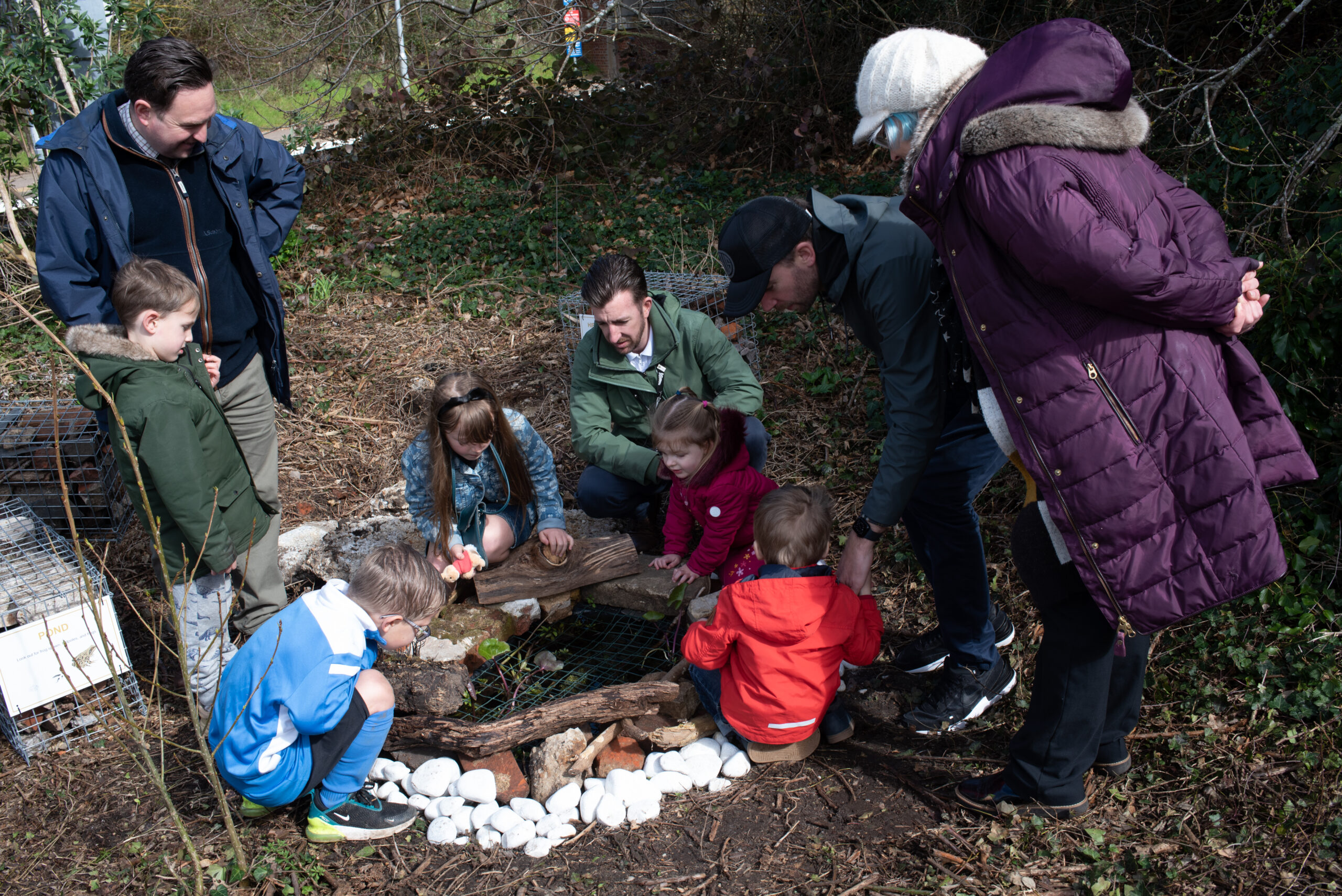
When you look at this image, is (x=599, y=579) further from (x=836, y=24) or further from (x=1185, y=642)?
(x=836, y=24)

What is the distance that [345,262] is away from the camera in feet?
23.4

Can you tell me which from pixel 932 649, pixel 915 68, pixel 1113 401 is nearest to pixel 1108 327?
pixel 1113 401

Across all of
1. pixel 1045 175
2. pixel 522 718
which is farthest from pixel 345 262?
pixel 1045 175

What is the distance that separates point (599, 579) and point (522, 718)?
→ 0.92 meters

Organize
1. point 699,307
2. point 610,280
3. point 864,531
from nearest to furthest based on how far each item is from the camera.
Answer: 1. point 864,531
2. point 610,280
3. point 699,307

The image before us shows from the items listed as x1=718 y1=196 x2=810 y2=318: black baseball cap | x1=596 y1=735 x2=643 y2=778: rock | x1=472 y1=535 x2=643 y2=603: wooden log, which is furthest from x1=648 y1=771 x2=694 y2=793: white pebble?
x1=718 y1=196 x2=810 y2=318: black baseball cap

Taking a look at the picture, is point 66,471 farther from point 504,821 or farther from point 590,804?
point 590,804

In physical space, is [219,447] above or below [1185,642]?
above

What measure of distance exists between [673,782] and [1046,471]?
1556 mm

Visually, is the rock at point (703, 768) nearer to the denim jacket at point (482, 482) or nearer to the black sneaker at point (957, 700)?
the black sneaker at point (957, 700)

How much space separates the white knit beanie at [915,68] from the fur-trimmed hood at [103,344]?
93.4 inches

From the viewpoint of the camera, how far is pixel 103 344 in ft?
9.14

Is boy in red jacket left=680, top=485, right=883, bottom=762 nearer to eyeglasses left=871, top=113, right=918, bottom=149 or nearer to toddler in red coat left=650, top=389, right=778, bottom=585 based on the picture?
toddler in red coat left=650, top=389, right=778, bottom=585

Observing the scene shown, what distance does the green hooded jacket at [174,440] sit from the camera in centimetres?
277
